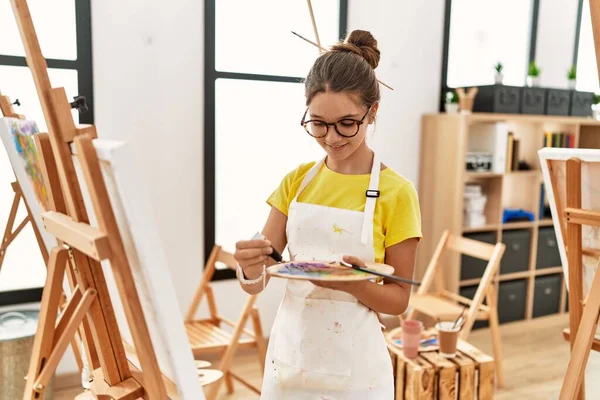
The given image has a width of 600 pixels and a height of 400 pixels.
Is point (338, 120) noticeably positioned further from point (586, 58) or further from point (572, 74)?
point (586, 58)

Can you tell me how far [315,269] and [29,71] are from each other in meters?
2.30

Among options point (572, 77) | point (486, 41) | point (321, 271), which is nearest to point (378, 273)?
point (321, 271)

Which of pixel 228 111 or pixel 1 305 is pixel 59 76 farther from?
pixel 1 305

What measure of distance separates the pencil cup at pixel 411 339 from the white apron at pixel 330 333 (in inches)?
42.7

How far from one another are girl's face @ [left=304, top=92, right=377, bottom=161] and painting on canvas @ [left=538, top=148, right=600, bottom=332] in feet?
2.81

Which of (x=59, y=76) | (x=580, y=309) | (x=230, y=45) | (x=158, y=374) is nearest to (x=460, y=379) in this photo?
(x=580, y=309)

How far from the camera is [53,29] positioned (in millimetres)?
2834

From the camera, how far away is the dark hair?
1.28 metres

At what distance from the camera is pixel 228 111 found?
10.8 feet

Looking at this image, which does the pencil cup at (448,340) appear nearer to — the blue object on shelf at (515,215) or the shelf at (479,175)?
the shelf at (479,175)

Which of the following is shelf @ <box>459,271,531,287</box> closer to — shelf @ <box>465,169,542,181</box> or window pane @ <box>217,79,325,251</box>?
shelf @ <box>465,169,542,181</box>

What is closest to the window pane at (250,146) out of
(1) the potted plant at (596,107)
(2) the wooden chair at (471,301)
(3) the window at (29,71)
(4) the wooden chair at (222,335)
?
(4) the wooden chair at (222,335)

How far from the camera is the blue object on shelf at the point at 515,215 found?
3.99m

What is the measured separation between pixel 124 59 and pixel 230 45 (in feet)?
2.15
